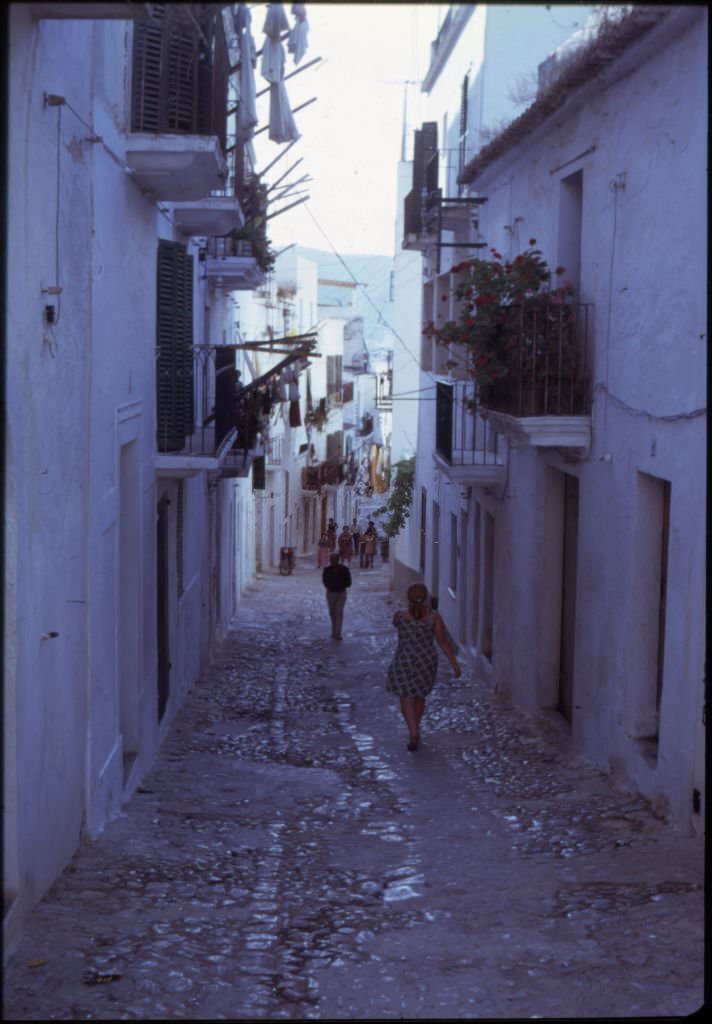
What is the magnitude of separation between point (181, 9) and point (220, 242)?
12.5 m

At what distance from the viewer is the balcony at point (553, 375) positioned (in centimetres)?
1106

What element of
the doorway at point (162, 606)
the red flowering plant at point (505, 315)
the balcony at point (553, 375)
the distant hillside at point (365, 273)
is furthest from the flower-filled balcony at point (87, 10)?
the distant hillside at point (365, 273)

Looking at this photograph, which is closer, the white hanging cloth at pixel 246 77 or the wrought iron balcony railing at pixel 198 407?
the white hanging cloth at pixel 246 77

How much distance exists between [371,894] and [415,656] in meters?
4.27

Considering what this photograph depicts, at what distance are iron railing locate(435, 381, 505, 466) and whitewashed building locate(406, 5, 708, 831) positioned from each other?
90 mm

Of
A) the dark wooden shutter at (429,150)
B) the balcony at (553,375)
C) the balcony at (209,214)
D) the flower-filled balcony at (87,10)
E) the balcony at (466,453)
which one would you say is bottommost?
the balcony at (466,453)

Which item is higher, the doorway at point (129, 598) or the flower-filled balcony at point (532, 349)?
the flower-filled balcony at point (532, 349)

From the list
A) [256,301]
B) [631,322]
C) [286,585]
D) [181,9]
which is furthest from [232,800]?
[256,301]

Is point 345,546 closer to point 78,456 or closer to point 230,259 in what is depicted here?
point 230,259

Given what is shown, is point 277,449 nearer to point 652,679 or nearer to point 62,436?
point 652,679

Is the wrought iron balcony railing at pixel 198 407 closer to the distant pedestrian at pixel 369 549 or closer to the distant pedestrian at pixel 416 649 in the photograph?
the distant pedestrian at pixel 416 649

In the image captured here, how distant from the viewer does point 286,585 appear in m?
30.8

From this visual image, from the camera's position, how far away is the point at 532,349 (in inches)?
443

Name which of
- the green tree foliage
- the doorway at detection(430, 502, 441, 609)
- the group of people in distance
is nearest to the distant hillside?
the group of people in distance
